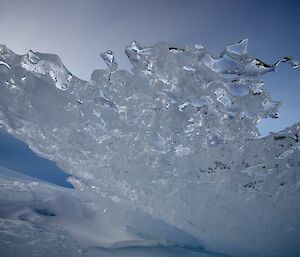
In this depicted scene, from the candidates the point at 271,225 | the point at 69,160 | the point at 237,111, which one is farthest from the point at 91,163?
the point at 271,225

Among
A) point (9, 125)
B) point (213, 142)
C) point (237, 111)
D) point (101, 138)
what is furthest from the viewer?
point (9, 125)

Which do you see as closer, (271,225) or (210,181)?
(210,181)

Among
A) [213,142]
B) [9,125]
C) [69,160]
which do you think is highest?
Result: [213,142]

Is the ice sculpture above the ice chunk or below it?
below

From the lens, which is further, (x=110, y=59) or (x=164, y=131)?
(x=164, y=131)

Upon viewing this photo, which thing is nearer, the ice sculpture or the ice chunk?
the ice chunk

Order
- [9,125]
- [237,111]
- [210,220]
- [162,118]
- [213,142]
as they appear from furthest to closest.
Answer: [210,220], [9,125], [213,142], [162,118], [237,111]

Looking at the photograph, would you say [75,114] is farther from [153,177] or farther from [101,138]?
[153,177]

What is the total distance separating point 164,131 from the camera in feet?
28.3

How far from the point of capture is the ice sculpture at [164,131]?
6.95 m

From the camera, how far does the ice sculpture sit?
695 cm

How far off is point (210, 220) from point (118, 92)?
9.21 metres

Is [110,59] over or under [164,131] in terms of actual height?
over

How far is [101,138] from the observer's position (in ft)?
30.7
